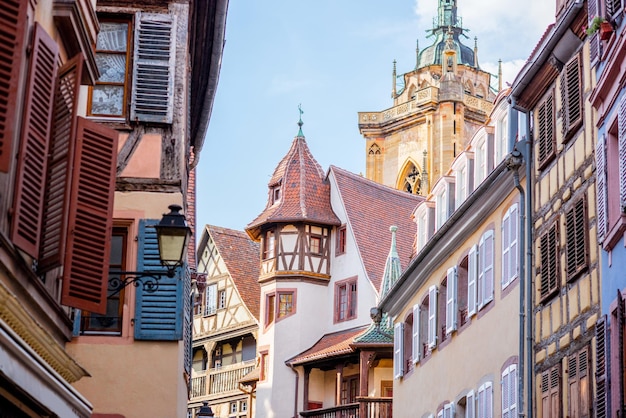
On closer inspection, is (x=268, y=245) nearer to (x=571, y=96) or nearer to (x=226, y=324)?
(x=226, y=324)

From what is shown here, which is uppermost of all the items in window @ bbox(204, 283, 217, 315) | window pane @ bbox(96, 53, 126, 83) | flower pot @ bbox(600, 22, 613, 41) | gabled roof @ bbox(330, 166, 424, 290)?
gabled roof @ bbox(330, 166, 424, 290)

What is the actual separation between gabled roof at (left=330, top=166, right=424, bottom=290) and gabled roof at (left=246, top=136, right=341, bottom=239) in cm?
66

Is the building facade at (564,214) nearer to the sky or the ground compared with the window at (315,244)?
nearer to the ground

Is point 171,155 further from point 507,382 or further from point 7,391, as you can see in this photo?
point 7,391

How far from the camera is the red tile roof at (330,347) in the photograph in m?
43.0

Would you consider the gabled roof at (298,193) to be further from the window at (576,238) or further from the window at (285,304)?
the window at (576,238)

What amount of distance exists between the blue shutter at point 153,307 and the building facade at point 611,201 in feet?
16.0

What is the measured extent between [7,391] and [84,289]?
1.78 m

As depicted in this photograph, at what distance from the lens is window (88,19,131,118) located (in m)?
17.1

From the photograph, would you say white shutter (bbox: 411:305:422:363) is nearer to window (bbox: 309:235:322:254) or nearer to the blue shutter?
the blue shutter

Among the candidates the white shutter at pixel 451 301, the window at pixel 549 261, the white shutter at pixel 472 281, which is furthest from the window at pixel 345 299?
the window at pixel 549 261

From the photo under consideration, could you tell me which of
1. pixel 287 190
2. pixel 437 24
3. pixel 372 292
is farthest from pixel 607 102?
pixel 437 24

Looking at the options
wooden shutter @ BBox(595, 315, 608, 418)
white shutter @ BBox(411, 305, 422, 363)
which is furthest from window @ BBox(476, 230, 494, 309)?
wooden shutter @ BBox(595, 315, 608, 418)

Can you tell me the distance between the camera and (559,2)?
70.1ft
